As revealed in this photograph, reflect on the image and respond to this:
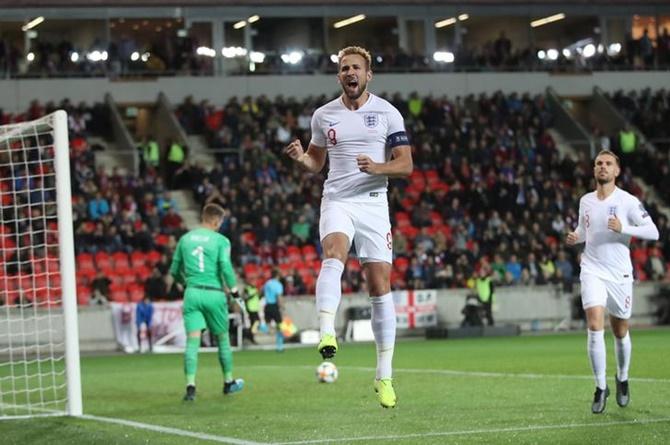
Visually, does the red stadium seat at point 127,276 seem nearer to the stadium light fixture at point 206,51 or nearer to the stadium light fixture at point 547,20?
the stadium light fixture at point 206,51

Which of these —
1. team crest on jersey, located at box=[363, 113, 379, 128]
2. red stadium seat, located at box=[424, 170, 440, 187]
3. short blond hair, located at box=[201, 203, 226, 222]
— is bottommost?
short blond hair, located at box=[201, 203, 226, 222]

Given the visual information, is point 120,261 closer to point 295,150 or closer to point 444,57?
point 444,57

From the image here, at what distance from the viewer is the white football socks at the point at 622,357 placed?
42.7ft

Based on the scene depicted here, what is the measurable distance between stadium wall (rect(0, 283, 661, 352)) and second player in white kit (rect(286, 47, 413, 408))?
70.9ft

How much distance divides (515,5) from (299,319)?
18.1m

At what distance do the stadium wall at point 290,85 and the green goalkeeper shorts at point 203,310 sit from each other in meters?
25.5

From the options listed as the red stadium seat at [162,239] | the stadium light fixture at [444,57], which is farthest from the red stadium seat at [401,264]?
the stadium light fixture at [444,57]

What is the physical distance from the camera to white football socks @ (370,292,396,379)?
10.5m

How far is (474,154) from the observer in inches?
1615

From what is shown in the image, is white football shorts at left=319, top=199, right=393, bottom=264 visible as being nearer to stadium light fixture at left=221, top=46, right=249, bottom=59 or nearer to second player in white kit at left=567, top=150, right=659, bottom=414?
second player in white kit at left=567, top=150, right=659, bottom=414

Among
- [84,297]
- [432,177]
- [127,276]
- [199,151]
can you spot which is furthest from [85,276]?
[432,177]

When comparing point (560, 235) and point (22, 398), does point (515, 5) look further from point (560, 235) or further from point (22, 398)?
point (22, 398)

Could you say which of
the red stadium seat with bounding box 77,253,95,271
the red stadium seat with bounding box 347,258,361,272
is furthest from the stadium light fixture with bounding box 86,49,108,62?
the red stadium seat with bounding box 347,258,361,272

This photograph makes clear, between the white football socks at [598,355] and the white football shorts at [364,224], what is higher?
the white football shorts at [364,224]
